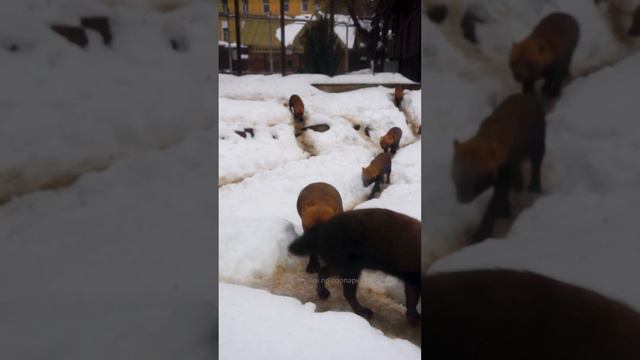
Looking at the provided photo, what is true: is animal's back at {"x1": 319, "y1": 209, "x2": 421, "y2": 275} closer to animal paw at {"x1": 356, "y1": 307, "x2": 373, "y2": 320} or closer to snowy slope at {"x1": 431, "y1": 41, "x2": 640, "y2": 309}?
animal paw at {"x1": 356, "y1": 307, "x2": 373, "y2": 320}

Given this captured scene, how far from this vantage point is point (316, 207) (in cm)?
299

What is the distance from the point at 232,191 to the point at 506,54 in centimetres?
446

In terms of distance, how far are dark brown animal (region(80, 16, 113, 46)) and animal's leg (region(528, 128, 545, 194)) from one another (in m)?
1.03

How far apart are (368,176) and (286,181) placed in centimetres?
101

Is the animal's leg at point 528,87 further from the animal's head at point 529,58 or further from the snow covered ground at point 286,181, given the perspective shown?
the snow covered ground at point 286,181

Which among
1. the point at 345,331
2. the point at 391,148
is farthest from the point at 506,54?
the point at 391,148

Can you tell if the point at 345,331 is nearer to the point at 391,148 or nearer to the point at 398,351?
the point at 398,351

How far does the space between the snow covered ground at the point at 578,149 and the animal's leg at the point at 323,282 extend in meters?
1.48

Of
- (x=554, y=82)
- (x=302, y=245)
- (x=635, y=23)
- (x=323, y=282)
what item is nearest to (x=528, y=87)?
(x=554, y=82)

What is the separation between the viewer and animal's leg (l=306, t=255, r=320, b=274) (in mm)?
2711

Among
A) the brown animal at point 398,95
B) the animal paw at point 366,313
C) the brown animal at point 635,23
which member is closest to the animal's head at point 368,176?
the animal paw at point 366,313

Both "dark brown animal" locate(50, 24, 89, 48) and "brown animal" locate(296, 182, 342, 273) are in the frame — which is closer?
"dark brown animal" locate(50, 24, 89, 48)

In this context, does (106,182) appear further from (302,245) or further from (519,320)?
(302,245)

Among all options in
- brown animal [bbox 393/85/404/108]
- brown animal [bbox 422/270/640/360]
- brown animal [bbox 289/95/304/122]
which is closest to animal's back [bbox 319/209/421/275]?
brown animal [bbox 422/270/640/360]
